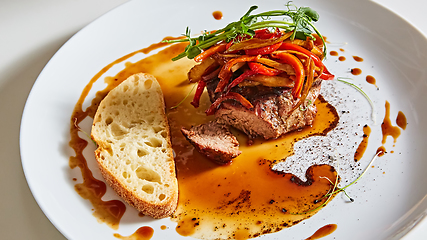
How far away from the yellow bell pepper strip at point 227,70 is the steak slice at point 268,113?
16cm

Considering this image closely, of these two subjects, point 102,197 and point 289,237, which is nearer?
point 289,237

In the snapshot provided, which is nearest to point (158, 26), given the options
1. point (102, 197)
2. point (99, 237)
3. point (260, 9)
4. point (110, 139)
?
point (260, 9)

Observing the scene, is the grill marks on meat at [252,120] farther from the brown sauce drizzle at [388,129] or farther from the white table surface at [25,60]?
the white table surface at [25,60]

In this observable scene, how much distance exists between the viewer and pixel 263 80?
400cm

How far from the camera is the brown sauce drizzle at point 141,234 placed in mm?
3529

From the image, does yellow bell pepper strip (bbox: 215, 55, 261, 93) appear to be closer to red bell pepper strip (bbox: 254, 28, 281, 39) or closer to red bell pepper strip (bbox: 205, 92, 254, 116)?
red bell pepper strip (bbox: 205, 92, 254, 116)

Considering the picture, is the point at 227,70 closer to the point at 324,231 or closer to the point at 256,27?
the point at 256,27

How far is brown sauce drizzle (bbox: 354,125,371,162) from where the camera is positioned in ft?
13.8

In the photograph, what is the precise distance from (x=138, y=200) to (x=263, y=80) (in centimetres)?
180

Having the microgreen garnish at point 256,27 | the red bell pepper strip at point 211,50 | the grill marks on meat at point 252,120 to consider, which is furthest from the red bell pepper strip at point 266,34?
the grill marks on meat at point 252,120

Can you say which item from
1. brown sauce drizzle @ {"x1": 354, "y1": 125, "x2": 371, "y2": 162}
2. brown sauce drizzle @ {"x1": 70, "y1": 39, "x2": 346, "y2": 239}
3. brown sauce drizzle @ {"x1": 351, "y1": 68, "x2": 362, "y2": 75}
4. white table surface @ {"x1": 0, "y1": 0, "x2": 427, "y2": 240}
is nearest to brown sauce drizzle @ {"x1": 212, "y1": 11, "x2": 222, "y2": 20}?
brown sauce drizzle @ {"x1": 70, "y1": 39, "x2": 346, "y2": 239}

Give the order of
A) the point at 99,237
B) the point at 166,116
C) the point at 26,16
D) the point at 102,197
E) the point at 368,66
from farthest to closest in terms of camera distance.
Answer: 1. the point at 26,16
2. the point at 368,66
3. the point at 166,116
4. the point at 102,197
5. the point at 99,237

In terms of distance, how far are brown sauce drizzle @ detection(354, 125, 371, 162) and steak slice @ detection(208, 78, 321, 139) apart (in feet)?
2.03

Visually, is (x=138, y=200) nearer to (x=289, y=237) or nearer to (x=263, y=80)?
(x=289, y=237)
